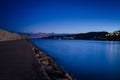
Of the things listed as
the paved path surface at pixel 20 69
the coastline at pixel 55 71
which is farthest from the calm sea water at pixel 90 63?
the paved path surface at pixel 20 69

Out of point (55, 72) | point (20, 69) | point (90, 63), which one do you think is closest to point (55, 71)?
point (55, 72)

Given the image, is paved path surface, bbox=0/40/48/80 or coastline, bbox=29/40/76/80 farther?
coastline, bbox=29/40/76/80

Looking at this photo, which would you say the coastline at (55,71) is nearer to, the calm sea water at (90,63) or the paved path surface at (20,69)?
the paved path surface at (20,69)

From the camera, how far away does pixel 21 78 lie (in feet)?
17.2

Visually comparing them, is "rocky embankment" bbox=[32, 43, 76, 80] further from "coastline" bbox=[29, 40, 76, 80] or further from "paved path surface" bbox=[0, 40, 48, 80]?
"paved path surface" bbox=[0, 40, 48, 80]

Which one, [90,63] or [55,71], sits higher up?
[55,71]

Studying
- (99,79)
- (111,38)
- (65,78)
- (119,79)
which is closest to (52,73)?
(65,78)

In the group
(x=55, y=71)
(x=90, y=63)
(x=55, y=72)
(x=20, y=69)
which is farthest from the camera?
(x=90, y=63)

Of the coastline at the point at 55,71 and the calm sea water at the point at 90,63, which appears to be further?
the calm sea water at the point at 90,63

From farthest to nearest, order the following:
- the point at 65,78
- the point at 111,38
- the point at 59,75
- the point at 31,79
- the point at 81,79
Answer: the point at 111,38 → the point at 81,79 → the point at 59,75 → the point at 65,78 → the point at 31,79

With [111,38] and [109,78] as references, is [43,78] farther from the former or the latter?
[111,38]

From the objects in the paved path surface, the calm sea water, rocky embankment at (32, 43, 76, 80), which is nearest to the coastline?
rocky embankment at (32, 43, 76, 80)

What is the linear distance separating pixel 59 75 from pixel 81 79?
346cm

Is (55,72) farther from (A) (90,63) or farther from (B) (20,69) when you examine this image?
(A) (90,63)
